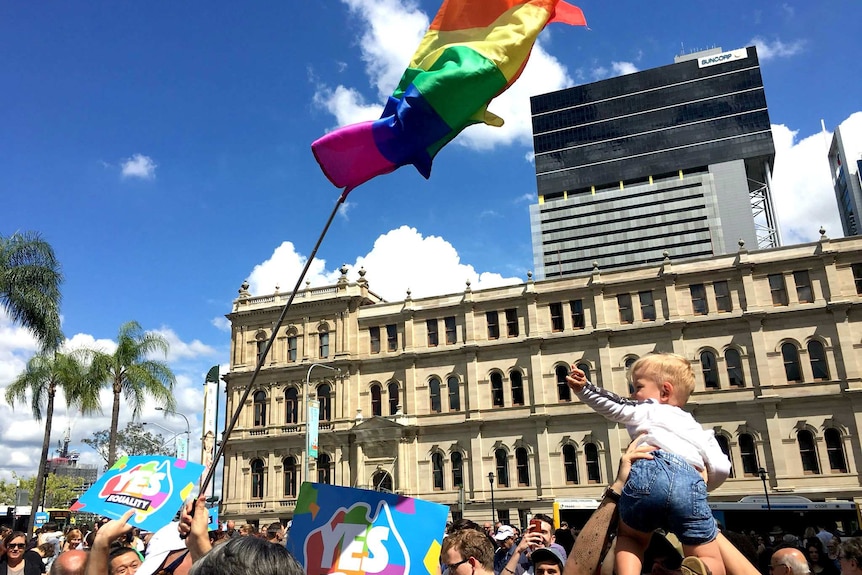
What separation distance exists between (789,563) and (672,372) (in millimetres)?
3113

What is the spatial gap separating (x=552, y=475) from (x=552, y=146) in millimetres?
99014

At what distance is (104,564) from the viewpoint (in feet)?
13.6

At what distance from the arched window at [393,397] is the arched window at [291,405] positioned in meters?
6.52

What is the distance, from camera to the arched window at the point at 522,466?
128ft

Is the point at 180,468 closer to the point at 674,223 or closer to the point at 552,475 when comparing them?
the point at 552,475

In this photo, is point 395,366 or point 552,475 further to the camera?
point 395,366

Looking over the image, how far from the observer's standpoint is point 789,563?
205 inches

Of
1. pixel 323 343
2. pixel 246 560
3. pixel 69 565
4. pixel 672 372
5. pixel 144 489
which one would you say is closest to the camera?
pixel 246 560

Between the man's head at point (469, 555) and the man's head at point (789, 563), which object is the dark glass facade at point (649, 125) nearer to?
the man's head at point (789, 563)

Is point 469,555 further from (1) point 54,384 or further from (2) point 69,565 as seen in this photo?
(1) point 54,384

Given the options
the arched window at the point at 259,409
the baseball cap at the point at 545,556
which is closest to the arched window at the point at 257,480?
the arched window at the point at 259,409

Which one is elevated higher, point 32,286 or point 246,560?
point 32,286

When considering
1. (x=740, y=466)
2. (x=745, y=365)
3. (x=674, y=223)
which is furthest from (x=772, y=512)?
(x=674, y=223)

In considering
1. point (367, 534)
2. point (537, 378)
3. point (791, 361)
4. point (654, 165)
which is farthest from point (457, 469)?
point (654, 165)
